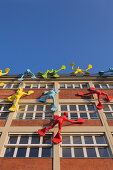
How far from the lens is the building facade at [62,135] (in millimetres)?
9688

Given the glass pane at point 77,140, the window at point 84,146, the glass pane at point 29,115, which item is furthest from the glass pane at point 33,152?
the glass pane at point 29,115

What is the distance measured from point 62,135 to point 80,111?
3379mm

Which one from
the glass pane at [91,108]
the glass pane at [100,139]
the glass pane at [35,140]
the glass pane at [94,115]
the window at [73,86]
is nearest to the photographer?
the glass pane at [100,139]

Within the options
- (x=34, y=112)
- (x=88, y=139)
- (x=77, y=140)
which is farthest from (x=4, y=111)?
(x=88, y=139)

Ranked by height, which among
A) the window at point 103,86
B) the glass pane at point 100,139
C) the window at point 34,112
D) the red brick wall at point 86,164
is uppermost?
the window at point 103,86

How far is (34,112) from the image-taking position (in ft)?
47.1

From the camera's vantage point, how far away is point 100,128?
39.7 ft

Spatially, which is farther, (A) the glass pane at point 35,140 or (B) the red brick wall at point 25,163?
(A) the glass pane at point 35,140

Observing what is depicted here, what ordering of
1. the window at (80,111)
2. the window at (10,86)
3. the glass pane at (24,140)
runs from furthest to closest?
the window at (10,86) → the window at (80,111) → the glass pane at (24,140)

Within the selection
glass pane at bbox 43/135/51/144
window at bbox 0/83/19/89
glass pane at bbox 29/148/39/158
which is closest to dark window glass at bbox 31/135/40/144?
glass pane at bbox 43/135/51/144

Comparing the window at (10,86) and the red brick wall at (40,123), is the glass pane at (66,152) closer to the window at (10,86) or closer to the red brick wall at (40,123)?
the red brick wall at (40,123)

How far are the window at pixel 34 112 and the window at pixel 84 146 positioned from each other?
115 inches

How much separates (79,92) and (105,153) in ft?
25.0

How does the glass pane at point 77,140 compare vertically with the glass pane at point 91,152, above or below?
above
